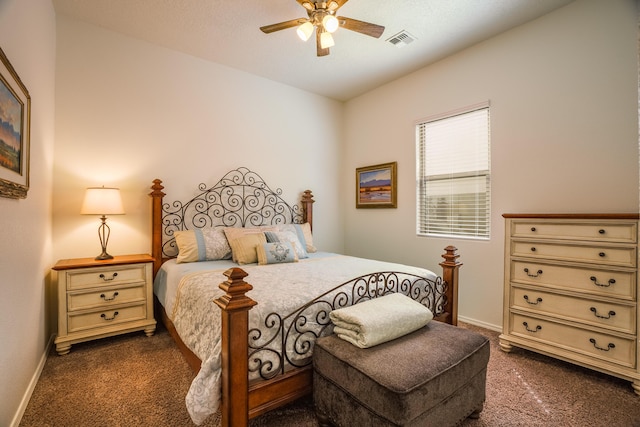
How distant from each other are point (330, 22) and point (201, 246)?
224 centimetres

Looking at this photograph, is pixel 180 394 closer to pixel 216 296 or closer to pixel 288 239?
pixel 216 296

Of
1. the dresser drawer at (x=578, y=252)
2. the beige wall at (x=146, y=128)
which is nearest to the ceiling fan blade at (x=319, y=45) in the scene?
the beige wall at (x=146, y=128)

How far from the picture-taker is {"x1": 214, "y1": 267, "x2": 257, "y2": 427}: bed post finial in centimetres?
138

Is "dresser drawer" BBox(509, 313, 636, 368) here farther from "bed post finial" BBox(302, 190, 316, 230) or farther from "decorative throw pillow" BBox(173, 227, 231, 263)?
"decorative throw pillow" BBox(173, 227, 231, 263)

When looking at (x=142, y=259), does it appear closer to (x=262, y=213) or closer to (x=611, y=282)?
(x=262, y=213)

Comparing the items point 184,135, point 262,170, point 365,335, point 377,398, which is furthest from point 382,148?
point 377,398

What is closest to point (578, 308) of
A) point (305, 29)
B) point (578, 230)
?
point (578, 230)

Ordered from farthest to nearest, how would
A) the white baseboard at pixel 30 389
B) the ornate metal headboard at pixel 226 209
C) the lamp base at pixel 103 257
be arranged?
the ornate metal headboard at pixel 226 209
the lamp base at pixel 103 257
the white baseboard at pixel 30 389

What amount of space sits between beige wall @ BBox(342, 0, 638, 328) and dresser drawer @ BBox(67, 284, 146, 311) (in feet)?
9.63

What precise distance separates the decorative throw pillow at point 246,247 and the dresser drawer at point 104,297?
0.88 meters

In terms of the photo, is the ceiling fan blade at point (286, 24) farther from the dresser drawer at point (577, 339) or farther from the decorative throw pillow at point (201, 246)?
the dresser drawer at point (577, 339)

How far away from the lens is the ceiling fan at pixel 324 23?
6.95ft

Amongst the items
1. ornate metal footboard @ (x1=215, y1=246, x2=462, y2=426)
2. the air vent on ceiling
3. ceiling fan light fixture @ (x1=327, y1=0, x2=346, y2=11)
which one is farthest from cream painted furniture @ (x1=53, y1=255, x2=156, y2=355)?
the air vent on ceiling

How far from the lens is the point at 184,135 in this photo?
131 inches
